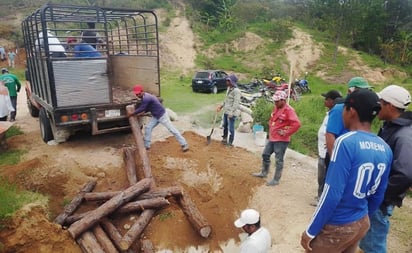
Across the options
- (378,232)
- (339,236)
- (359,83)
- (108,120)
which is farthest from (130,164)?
(339,236)

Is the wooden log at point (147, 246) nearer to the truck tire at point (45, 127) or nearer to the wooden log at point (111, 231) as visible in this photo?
the wooden log at point (111, 231)

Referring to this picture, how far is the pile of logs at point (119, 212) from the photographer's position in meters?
4.57

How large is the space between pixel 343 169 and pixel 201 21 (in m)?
30.4

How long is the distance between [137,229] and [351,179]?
3342mm

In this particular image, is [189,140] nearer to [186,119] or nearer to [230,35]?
[186,119]

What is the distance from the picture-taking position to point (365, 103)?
231cm

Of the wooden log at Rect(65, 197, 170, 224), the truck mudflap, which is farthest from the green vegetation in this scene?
the truck mudflap

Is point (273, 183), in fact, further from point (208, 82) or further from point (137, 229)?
point (208, 82)

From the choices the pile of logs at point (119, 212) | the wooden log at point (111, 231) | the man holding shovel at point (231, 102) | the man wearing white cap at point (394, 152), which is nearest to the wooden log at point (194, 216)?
the pile of logs at point (119, 212)

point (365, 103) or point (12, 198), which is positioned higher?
point (365, 103)

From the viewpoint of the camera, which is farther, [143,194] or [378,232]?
[143,194]

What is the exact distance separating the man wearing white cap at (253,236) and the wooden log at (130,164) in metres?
3.06

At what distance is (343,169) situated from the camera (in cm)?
227

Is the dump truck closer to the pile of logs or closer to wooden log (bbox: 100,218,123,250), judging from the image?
the pile of logs
